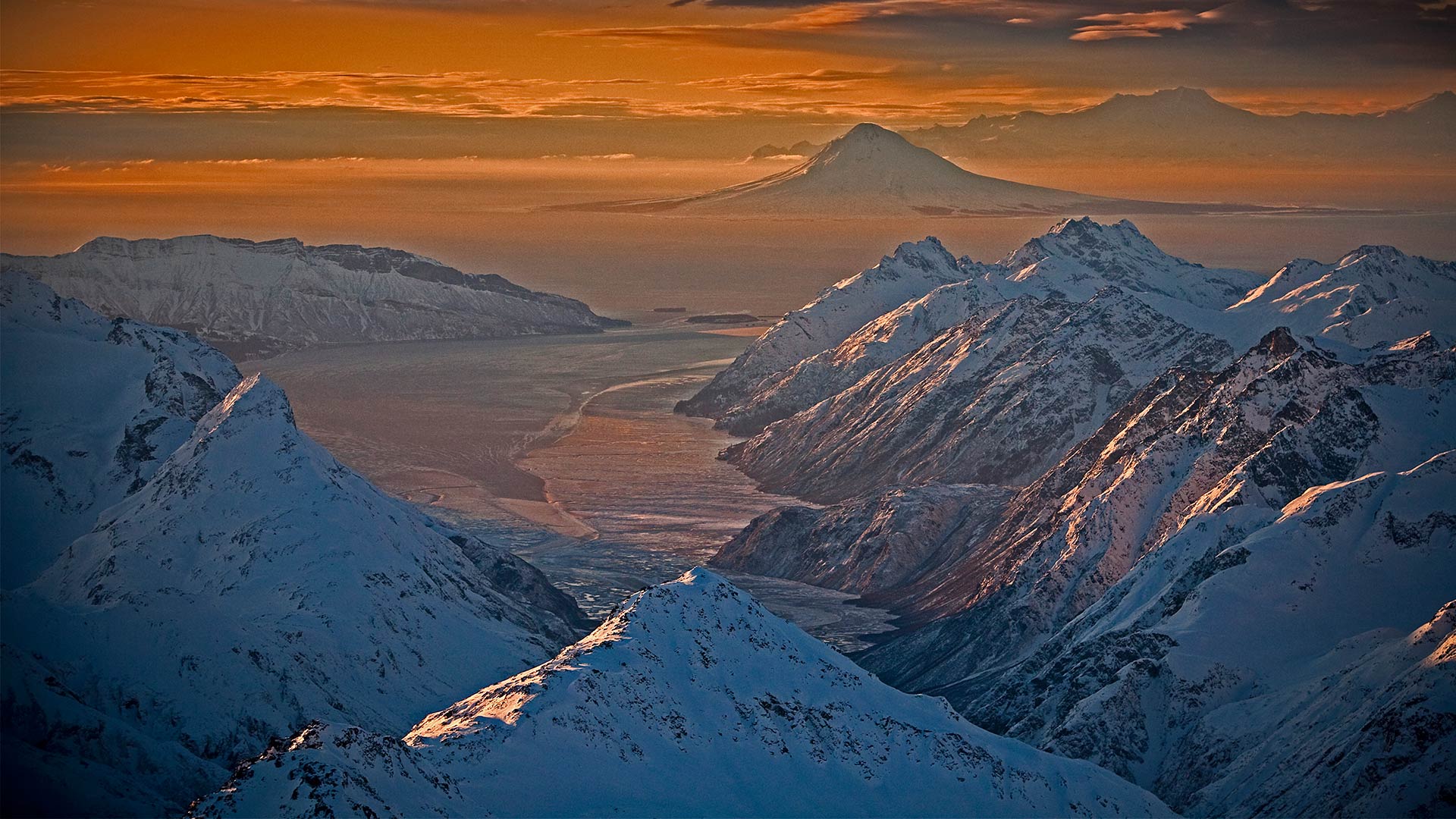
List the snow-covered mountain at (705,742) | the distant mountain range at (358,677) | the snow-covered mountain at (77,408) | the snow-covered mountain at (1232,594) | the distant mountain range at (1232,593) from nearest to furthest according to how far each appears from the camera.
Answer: the snow-covered mountain at (705,742), the distant mountain range at (358,677), the distant mountain range at (1232,593), the snow-covered mountain at (1232,594), the snow-covered mountain at (77,408)

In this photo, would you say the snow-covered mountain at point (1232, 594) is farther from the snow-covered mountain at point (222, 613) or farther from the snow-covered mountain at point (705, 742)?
the snow-covered mountain at point (222, 613)

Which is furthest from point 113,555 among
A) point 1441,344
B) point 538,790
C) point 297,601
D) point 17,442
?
point 1441,344

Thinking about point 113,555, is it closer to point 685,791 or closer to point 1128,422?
point 685,791

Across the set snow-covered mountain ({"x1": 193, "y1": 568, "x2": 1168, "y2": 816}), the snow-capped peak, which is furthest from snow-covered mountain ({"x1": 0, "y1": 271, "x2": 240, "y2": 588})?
snow-covered mountain ({"x1": 193, "y1": 568, "x2": 1168, "y2": 816})

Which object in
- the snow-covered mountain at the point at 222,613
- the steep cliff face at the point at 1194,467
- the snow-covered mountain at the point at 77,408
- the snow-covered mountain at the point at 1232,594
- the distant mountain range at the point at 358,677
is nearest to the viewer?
the distant mountain range at the point at 358,677

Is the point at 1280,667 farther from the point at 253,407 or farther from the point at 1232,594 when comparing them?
the point at 253,407

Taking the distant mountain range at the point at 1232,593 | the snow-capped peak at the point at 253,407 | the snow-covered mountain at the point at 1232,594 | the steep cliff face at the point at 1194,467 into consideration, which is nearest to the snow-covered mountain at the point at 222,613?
the snow-capped peak at the point at 253,407
